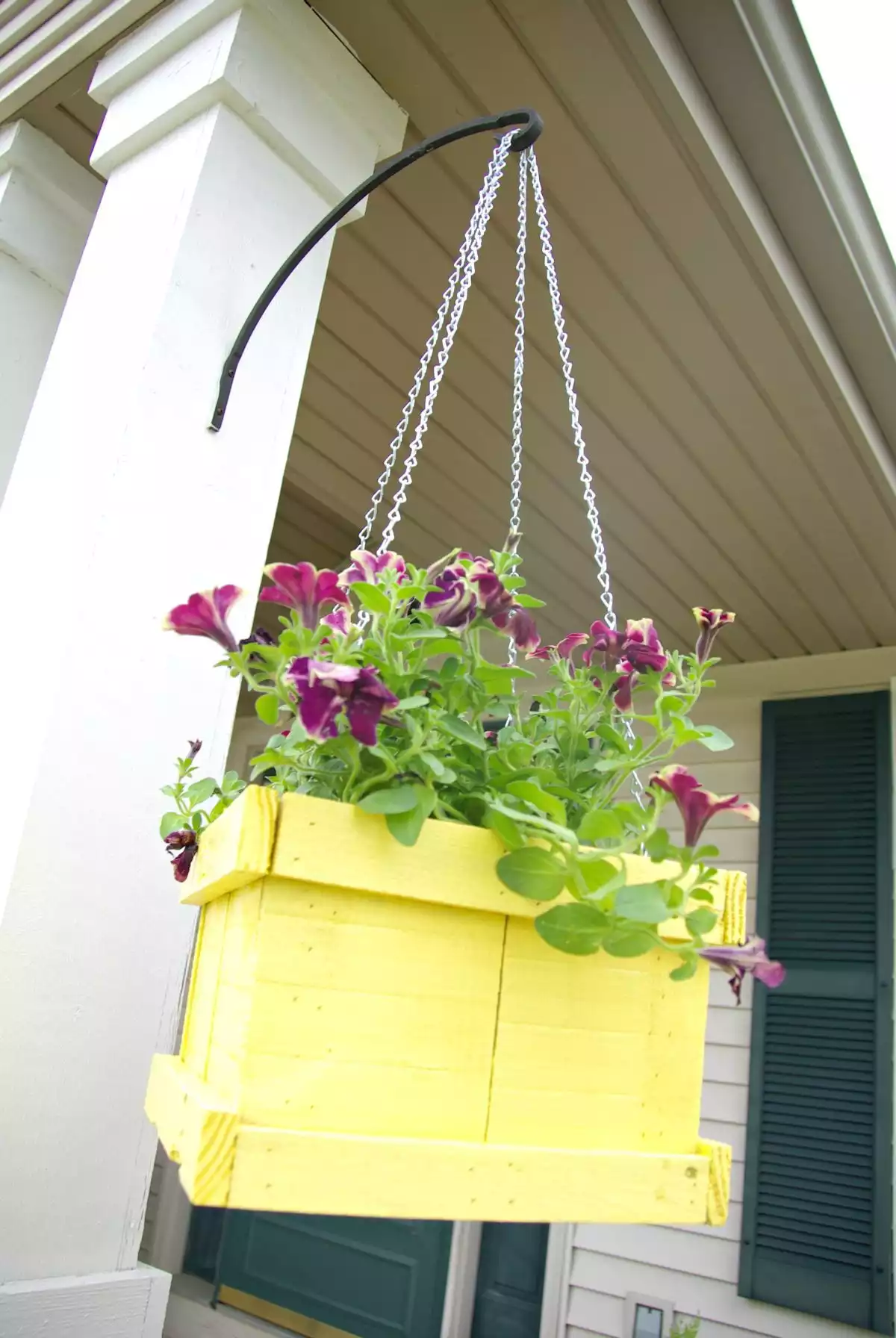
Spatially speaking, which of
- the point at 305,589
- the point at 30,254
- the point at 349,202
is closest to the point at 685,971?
the point at 305,589

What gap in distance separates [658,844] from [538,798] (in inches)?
3.2

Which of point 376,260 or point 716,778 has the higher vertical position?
point 376,260

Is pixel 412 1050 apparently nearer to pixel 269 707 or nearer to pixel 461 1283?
pixel 269 707

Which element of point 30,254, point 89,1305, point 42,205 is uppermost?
point 42,205

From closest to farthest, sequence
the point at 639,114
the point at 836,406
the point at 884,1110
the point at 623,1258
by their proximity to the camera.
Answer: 1. the point at 639,114
2. the point at 836,406
3. the point at 884,1110
4. the point at 623,1258

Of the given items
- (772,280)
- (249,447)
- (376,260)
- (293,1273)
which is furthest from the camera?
(293,1273)

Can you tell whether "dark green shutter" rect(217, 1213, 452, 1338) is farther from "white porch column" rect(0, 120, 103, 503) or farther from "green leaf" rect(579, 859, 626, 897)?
"green leaf" rect(579, 859, 626, 897)

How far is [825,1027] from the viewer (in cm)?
264

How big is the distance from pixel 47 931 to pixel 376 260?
1350mm

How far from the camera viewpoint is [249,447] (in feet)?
3.79

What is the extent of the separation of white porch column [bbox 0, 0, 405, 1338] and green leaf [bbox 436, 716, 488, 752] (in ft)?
1.45

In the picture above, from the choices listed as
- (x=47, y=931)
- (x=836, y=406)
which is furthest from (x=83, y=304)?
(x=836, y=406)

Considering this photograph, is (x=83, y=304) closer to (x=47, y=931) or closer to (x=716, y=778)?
(x=47, y=931)

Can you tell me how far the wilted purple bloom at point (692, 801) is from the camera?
0.64 m
